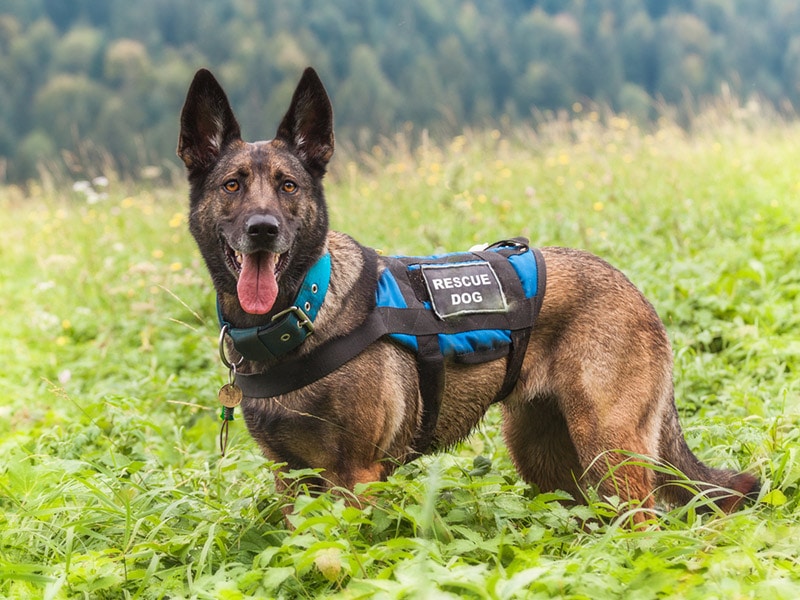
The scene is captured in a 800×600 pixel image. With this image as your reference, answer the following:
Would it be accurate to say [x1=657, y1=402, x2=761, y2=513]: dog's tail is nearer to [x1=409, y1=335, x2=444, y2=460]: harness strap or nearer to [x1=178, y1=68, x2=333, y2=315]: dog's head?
[x1=409, y1=335, x2=444, y2=460]: harness strap

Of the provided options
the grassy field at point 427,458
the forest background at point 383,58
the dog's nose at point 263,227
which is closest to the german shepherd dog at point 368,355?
the dog's nose at point 263,227

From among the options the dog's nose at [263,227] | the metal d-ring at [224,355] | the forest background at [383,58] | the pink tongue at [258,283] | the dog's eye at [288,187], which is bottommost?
the metal d-ring at [224,355]

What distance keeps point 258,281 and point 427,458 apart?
1346 mm

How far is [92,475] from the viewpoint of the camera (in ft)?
10.5

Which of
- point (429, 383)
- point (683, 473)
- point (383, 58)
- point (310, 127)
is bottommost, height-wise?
point (683, 473)

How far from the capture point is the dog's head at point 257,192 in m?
2.85

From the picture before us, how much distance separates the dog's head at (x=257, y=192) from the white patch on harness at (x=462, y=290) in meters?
0.49

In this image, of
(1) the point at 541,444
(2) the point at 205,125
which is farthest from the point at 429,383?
(2) the point at 205,125

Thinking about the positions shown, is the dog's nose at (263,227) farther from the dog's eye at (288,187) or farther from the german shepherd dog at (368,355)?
the dog's eye at (288,187)

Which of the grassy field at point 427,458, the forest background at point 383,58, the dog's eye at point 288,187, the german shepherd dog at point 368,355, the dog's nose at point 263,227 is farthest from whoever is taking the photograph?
the forest background at point 383,58

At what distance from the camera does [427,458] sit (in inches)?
147

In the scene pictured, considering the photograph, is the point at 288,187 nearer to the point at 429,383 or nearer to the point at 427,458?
the point at 429,383

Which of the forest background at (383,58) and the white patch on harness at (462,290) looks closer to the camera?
the white patch on harness at (462,290)

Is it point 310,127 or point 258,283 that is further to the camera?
point 310,127
